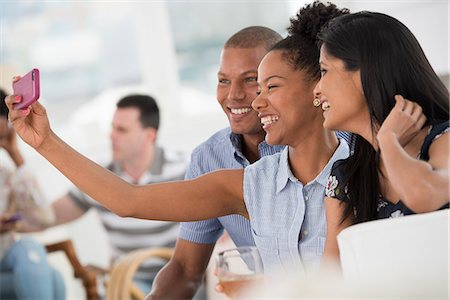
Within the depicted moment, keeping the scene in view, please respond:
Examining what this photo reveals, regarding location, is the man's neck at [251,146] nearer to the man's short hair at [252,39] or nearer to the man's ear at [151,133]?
the man's short hair at [252,39]

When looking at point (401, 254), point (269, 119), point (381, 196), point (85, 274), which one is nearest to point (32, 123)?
point (269, 119)

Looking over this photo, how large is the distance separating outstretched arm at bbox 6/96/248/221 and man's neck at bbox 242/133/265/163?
36 centimetres

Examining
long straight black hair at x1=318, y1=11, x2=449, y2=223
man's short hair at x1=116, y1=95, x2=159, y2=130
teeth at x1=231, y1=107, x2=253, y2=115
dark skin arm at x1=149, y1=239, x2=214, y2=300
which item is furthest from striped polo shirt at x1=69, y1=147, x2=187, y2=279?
long straight black hair at x1=318, y1=11, x2=449, y2=223

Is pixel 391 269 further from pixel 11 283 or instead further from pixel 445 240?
pixel 11 283

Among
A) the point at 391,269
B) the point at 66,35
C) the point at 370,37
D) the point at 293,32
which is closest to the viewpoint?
the point at 391,269

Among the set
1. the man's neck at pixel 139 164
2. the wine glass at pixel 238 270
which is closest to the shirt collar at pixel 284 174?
the wine glass at pixel 238 270

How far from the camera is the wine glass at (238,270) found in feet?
5.01

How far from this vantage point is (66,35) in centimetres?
576

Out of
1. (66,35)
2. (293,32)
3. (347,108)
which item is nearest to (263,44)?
(293,32)

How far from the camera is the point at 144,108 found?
4.74m

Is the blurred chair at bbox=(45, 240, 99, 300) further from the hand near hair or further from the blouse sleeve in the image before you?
the hand near hair

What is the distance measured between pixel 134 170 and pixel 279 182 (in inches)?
106

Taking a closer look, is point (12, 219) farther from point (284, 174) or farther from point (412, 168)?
point (412, 168)

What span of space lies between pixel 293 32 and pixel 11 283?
9.41 ft
